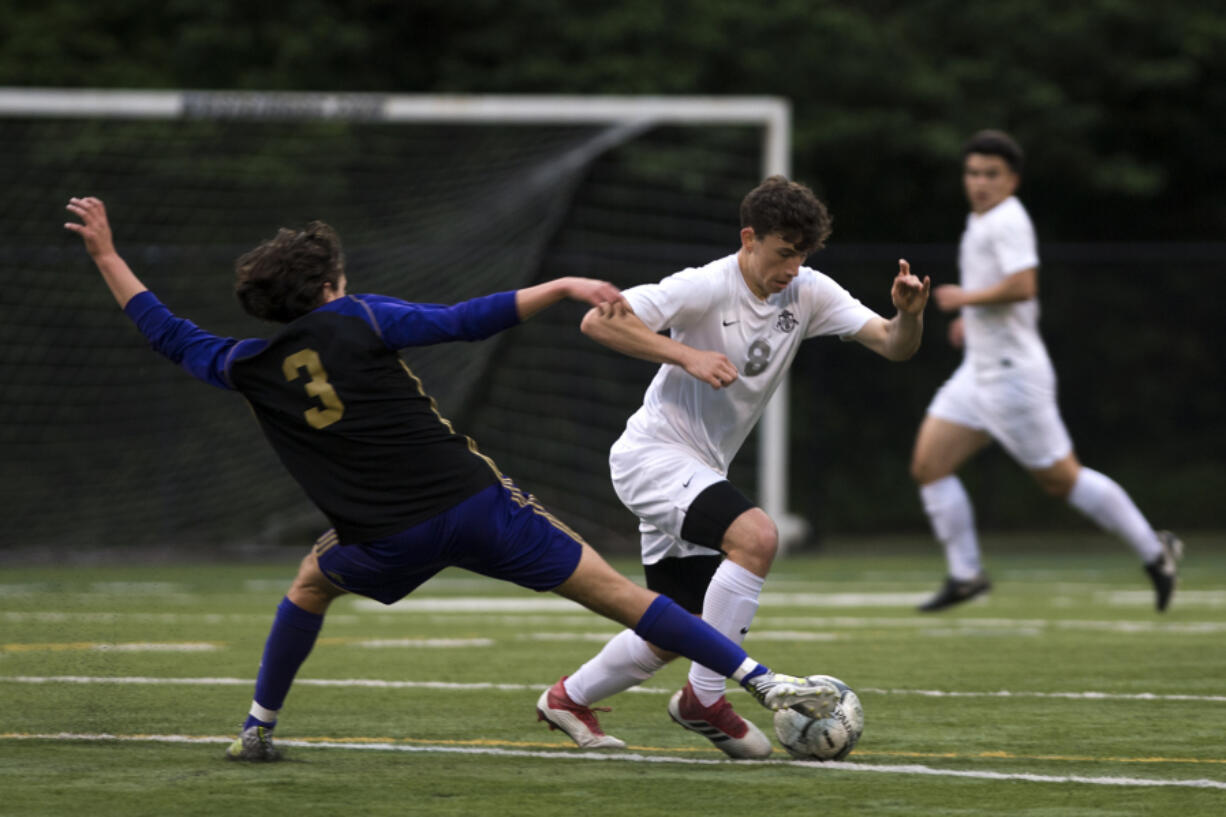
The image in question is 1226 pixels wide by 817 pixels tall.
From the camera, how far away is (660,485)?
5285mm

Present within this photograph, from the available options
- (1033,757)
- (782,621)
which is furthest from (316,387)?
(782,621)

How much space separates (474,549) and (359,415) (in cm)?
46

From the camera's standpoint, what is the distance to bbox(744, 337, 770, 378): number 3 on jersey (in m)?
5.38

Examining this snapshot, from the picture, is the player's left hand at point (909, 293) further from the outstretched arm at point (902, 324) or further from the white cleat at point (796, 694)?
the white cleat at point (796, 694)

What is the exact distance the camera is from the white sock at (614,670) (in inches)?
210

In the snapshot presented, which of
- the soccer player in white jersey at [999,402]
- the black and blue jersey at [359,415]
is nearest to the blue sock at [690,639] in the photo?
the black and blue jersey at [359,415]

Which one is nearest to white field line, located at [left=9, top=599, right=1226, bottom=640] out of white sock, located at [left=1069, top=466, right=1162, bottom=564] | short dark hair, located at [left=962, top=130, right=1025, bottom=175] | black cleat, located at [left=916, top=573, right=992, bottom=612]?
black cleat, located at [left=916, top=573, right=992, bottom=612]

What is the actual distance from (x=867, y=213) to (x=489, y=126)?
6.71 metres

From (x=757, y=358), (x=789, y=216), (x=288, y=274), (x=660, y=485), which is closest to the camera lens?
(x=288, y=274)

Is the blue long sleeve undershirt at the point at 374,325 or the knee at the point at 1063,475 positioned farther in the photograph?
the knee at the point at 1063,475

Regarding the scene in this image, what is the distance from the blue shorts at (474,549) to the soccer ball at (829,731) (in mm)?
738

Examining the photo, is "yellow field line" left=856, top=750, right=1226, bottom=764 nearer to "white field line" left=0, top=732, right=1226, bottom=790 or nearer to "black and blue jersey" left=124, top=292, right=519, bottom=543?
"white field line" left=0, top=732, right=1226, bottom=790

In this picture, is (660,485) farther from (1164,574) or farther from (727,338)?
(1164,574)

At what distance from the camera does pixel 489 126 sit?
13.9 meters
